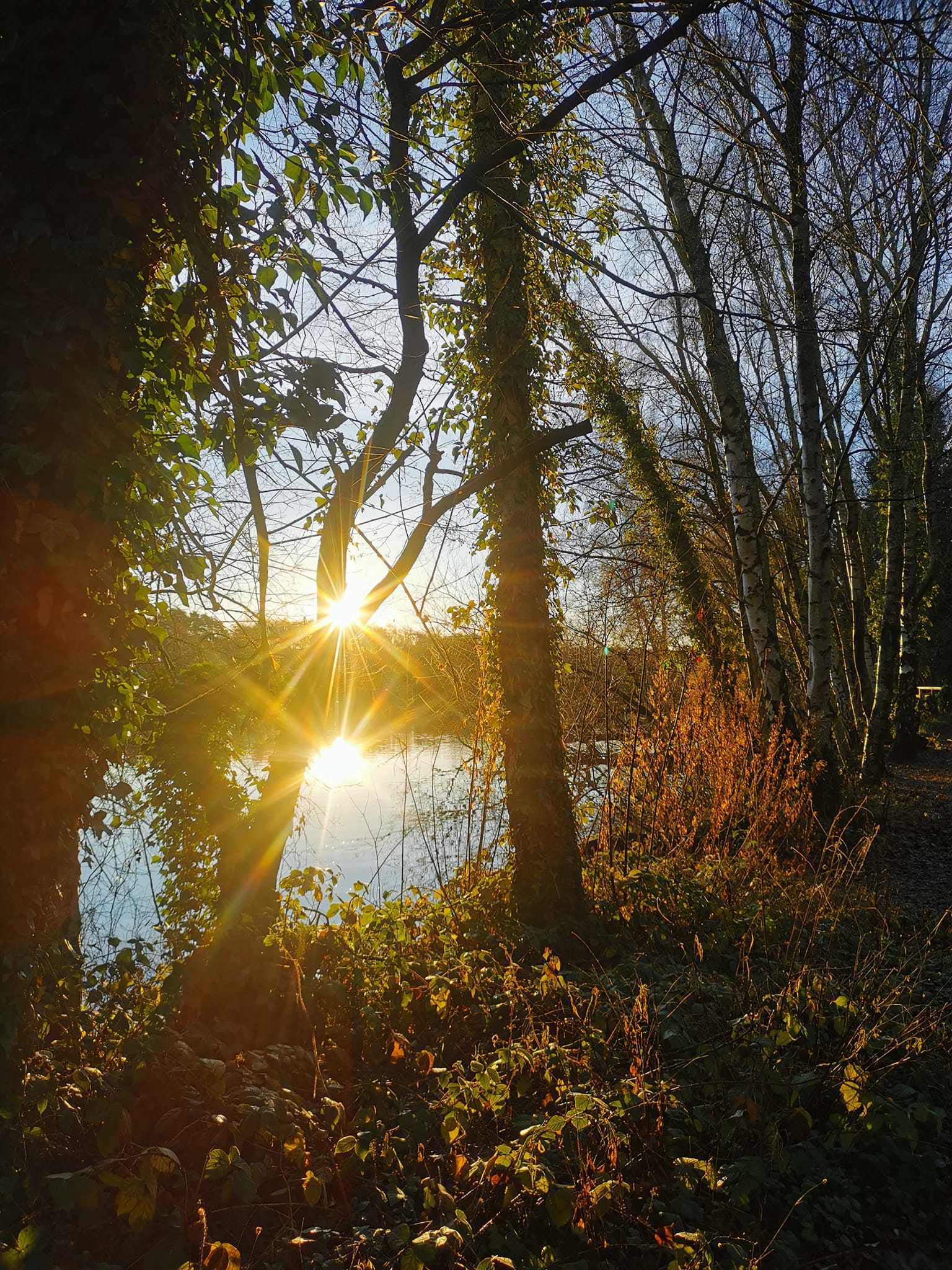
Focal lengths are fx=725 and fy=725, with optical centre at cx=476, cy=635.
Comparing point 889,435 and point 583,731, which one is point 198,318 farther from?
point 889,435

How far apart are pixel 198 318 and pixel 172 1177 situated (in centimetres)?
280

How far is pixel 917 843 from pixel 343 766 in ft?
35.1

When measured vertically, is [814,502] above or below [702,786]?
above

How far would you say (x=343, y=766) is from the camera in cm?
1512

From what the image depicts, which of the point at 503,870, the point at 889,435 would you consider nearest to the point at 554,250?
the point at 503,870

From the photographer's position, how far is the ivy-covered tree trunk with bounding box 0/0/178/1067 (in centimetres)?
222

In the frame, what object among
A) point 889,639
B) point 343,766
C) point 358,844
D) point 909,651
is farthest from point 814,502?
point 343,766

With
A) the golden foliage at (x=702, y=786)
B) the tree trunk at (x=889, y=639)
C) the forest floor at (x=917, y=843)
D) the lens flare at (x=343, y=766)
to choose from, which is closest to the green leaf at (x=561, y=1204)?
the golden foliage at (x=702, y=786)

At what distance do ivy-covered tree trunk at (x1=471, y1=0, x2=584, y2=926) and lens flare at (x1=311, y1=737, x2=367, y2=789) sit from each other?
8.26 meters

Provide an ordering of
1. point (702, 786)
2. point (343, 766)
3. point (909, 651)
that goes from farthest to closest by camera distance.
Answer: point (343, 766)
point (909, 651)
point (702, 786)

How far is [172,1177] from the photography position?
7.25ft

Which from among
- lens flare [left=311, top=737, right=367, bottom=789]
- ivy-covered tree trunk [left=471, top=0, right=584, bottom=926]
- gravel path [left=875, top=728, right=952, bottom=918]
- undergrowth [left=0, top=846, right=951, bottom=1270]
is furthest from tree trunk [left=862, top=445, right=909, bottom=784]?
lens flare [left=311, top=737, right=367, bottom=789]

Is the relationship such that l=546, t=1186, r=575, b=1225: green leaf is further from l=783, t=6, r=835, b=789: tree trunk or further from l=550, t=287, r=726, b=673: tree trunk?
l=550, t=287, r=726, b=673: tree trunk

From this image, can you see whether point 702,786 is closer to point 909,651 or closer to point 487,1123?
point 487,1123
